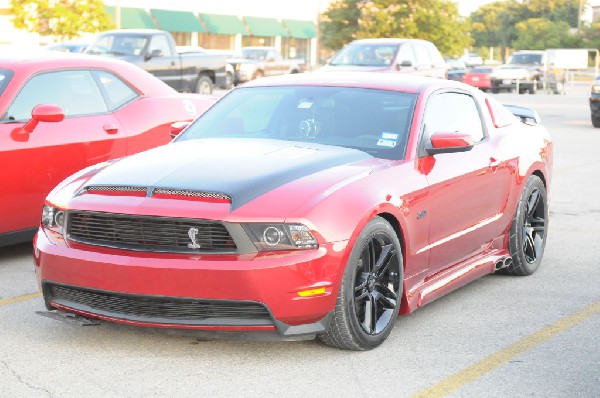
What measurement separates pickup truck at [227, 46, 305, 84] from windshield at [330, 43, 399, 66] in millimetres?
16025

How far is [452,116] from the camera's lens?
7449mm

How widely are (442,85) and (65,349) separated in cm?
300

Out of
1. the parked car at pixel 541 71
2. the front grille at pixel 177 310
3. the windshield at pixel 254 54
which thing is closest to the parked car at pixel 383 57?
the front grille at pixel 177 310

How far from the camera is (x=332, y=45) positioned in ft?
202

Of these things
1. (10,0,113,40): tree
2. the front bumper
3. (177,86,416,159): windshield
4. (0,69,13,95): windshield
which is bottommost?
the front bumper

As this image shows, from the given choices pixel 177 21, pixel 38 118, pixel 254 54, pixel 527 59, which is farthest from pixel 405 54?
pixel 177 21

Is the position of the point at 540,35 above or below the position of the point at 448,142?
above

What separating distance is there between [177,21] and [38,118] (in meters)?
56.6

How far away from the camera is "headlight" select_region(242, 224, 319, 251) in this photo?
18.1 ft

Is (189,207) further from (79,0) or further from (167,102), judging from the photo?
(79,0)

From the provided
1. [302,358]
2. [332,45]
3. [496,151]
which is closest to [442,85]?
[496,151]

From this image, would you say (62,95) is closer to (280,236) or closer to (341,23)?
(280,236)

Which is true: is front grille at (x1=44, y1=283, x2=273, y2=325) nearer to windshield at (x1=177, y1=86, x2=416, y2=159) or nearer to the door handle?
windshield at (x1=177, y1=86, x2=416, y2=159)

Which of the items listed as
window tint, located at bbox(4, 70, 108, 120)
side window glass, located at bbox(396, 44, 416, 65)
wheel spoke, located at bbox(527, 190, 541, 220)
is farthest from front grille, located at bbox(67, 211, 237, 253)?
side window glass, located at bbox(396, 44, 416, 65)
